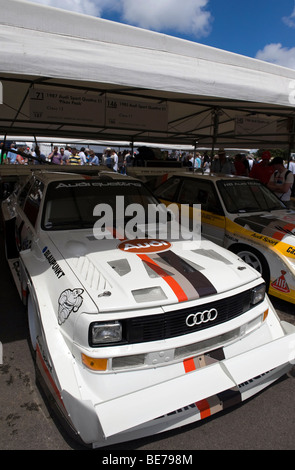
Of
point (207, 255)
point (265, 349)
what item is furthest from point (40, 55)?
point (265, 349)

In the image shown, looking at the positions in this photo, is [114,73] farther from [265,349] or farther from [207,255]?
[265,349]

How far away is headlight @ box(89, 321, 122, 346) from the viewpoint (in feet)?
6.39

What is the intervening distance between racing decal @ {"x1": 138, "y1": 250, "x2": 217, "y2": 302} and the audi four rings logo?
118 mm

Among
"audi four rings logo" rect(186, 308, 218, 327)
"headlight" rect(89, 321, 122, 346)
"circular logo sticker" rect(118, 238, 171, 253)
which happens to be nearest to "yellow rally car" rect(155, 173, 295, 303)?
"circular logo sticker" rect(118, 238, 171, 253)

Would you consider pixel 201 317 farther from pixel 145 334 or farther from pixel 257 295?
pixel 257 295

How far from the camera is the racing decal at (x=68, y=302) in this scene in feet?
6.88

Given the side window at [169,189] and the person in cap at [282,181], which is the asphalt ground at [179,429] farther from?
the person in cap at [282,181]

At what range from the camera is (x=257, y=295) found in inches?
101

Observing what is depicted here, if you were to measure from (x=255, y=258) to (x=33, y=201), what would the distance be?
2.92 metres

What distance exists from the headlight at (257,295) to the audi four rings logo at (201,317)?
455 mm

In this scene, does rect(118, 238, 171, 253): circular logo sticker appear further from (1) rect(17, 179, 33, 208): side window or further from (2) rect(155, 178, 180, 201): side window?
(2) rect(155, 178, 180, 201): side window

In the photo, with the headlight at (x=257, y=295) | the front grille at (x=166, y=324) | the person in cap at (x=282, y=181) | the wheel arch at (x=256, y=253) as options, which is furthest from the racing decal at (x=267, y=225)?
the front grille at (x=166, y=324)
